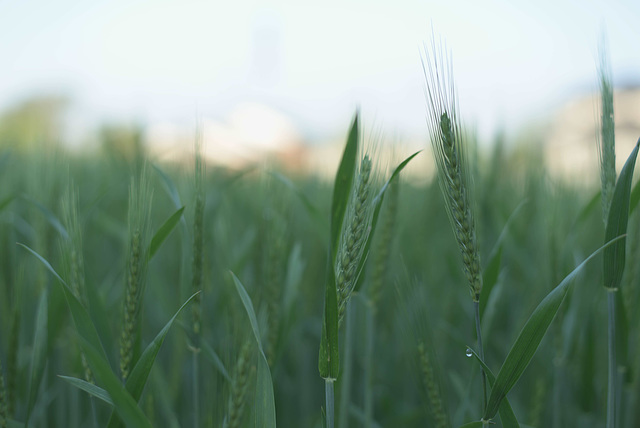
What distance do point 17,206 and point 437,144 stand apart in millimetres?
1522

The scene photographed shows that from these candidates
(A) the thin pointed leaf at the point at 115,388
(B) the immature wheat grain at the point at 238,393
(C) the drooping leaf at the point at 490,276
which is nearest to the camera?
(A) the thin pointed leaf at the point at 115,388

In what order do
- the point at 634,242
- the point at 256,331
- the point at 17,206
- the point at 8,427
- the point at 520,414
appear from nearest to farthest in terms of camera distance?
the point at 256,331 < the point at 8,427 < the point at 634,242 < the point at 520,414 < the point at 17,206

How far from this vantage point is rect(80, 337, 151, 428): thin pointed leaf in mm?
420

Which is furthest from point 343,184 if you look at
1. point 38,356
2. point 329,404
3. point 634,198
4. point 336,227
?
point 38,356

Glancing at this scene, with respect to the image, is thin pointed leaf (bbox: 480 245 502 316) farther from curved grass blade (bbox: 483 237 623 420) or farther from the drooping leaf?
curved grass blade (bbox: 483 237 623 420)

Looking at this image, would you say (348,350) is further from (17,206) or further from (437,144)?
(17,206)

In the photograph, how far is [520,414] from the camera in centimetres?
97

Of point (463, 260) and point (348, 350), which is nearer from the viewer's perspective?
point (463, 260)

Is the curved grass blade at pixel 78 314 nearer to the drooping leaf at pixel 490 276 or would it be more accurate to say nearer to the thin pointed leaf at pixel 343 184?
the thin pointed leaf at pixel 343 184

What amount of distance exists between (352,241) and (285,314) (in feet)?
1.00

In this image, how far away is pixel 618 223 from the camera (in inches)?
21.3

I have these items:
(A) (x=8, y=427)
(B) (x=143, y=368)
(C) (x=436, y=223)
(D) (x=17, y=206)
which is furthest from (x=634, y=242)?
(D) (x=17, y=206)

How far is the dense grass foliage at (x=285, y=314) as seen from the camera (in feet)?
2.07

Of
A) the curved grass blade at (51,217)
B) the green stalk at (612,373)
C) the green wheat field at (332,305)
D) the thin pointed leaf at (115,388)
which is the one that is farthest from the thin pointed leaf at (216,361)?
the green stalk at (612,373)
